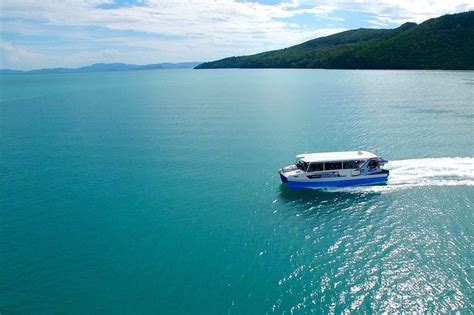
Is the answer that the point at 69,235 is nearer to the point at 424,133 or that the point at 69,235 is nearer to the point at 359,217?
the point at 359,217

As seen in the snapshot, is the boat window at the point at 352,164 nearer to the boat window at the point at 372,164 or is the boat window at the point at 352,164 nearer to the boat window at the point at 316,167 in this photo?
the boat window at the point at 372,164

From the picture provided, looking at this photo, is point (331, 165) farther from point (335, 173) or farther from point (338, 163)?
point (335, 173)

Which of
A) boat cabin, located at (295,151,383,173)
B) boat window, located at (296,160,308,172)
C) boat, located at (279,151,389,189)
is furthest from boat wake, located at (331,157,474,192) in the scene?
boat window, located at (296,160,308,172)

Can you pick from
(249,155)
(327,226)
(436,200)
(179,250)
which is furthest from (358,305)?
(249,155)

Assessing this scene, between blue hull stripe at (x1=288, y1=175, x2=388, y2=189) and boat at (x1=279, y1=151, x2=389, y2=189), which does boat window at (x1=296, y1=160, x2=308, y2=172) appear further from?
blue hull stripe at (x1=288, y1=175, x2=388, y2=189)

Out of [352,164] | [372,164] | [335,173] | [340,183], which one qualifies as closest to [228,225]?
[335,173]

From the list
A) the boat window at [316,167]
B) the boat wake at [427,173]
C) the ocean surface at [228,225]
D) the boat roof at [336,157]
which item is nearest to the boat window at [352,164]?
the boat roof at [336,157]
